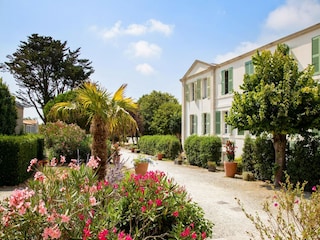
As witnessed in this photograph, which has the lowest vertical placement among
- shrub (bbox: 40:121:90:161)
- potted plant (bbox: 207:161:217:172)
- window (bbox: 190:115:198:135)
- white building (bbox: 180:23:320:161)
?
potted plant (bbox: 207:161:217:172)

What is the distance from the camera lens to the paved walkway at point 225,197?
634 centimetres

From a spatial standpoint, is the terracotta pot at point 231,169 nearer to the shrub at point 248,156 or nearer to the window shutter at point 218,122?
the shrub at point 248,156

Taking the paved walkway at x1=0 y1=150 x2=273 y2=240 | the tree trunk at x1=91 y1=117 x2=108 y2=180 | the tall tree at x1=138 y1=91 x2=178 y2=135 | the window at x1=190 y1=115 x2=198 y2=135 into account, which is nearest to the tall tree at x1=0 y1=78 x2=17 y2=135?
the paved walkway at x1=0 y1=150 x2=273 y2=240

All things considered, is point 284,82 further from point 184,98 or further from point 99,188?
point 184,98

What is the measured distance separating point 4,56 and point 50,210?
38.4m

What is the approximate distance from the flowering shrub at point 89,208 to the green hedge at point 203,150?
12.6m

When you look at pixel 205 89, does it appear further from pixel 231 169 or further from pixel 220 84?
pixel 231 169

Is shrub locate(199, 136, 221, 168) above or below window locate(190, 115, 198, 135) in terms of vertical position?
below

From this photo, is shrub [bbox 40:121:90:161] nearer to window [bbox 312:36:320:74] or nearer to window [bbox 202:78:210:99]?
window [bbox 202:78:210:99]

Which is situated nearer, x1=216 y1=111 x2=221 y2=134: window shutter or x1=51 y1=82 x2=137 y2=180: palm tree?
x1=51 y1=82 x2=137 y2=180: palm tree

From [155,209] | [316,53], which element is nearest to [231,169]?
[316,53]

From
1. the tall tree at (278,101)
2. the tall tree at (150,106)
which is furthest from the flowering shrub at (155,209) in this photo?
the tall tree at (150,106)

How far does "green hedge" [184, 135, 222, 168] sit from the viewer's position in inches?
670

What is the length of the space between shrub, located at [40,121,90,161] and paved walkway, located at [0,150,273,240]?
5924 millimetres
